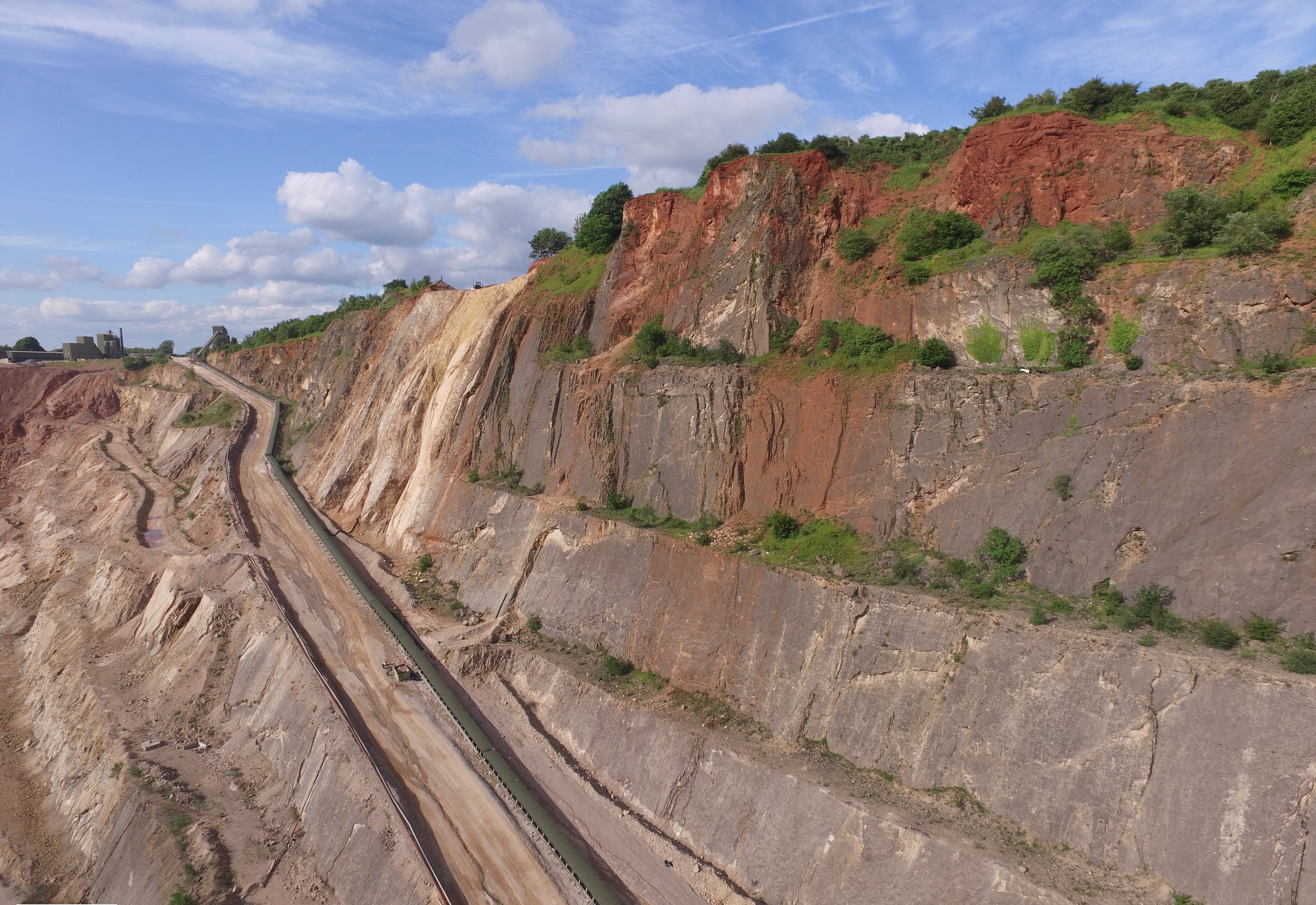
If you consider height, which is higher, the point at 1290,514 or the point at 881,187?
the point at 881,187

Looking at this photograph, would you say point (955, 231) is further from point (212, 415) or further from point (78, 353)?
point (78, 353)

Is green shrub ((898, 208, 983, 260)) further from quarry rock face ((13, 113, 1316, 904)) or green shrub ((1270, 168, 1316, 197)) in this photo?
green shrub ((1270, 168, 1316, 197))

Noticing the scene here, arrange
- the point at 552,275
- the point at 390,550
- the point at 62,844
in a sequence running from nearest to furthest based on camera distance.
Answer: the point at 62,844, the point at 390,550, the point at 552,275

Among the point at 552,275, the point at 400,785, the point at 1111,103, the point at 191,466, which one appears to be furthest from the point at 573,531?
the point at 191,466

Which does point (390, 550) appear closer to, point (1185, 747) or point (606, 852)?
point (606, 852)

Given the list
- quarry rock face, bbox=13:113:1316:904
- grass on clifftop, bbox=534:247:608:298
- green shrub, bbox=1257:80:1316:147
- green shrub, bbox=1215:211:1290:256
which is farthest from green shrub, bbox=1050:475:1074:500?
grass on clifftop, bbox=534:247:608:298

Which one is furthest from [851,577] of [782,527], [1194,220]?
[1194,220]
